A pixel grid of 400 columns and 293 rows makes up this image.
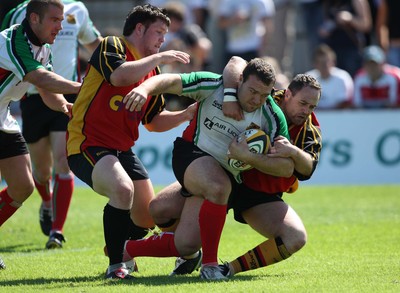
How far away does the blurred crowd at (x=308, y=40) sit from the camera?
15.4 meters

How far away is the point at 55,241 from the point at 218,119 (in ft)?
9.03

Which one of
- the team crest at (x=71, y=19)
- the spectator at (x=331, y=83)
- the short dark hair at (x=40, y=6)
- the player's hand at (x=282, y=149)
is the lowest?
the spectator at (x=331, y=83)

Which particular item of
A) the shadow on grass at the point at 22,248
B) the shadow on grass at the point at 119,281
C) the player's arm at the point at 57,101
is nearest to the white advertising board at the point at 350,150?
the shadow on grass at the point at 22,248

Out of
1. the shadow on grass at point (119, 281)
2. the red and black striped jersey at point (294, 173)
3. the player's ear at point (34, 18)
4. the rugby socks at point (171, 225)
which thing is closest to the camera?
the shadow on grass at point (119, 281)

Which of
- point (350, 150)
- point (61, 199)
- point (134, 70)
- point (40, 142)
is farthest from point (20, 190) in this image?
point (350, 150)

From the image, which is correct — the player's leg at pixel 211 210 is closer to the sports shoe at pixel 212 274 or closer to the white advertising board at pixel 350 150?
the sports shoe at pixel 212 274

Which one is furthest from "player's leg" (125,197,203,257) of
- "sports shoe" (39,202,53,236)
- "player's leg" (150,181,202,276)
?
"sports shoe" (39,202,53,236)

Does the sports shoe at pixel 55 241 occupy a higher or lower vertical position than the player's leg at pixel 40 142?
lower

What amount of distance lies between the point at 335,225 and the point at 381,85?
5.73 m

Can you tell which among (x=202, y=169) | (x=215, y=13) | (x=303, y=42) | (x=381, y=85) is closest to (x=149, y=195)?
(x=202, y=169)

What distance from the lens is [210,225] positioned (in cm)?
678

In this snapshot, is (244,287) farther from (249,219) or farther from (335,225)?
(335,225)

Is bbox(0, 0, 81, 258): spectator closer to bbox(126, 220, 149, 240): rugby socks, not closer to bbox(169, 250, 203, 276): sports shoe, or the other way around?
bbox(126, 220, 149, 240): rugby socks

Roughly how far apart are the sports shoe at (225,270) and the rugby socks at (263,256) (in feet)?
0.20
